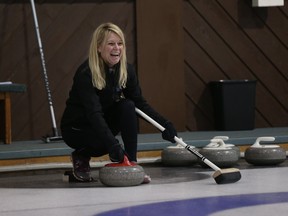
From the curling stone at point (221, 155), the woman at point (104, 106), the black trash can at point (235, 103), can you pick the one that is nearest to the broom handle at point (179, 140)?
the woman at point (104, 106)

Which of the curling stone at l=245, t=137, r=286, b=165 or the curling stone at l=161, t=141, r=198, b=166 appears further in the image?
the curling stone at l=161, t=141, r=198, b=166

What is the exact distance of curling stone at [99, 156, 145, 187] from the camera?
3686mm

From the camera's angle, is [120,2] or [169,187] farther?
[120,2]

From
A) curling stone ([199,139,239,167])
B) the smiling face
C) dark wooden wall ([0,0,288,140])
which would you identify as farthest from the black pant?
dark wooden wall ([0,0,288,140])

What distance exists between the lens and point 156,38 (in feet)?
19.0

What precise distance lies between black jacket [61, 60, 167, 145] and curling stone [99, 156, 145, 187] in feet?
0.42

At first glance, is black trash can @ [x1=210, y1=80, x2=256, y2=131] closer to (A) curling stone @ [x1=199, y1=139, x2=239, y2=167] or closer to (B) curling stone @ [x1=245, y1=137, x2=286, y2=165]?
(B) curling stone @ [x1=245, y1=137, x2=286, y2=165]

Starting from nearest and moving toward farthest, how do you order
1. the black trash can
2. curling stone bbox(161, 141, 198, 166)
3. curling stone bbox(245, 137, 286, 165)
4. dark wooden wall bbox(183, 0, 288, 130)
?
curling stone bbox(245, 137, 286, 165)
curling stone bbox(161, 141, 198, 166)
the black trash can
dark wooden wall bbox(183, 0, 288, 130)

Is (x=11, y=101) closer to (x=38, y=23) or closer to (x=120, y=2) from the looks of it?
(x=38, y=23)

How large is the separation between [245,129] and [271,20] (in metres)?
0.95

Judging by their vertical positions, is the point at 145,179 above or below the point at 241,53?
below

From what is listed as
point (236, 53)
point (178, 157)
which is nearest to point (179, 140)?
point (178, 157)

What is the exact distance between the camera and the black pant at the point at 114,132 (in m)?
3.84

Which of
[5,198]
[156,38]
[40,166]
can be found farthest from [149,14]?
[5,198]
